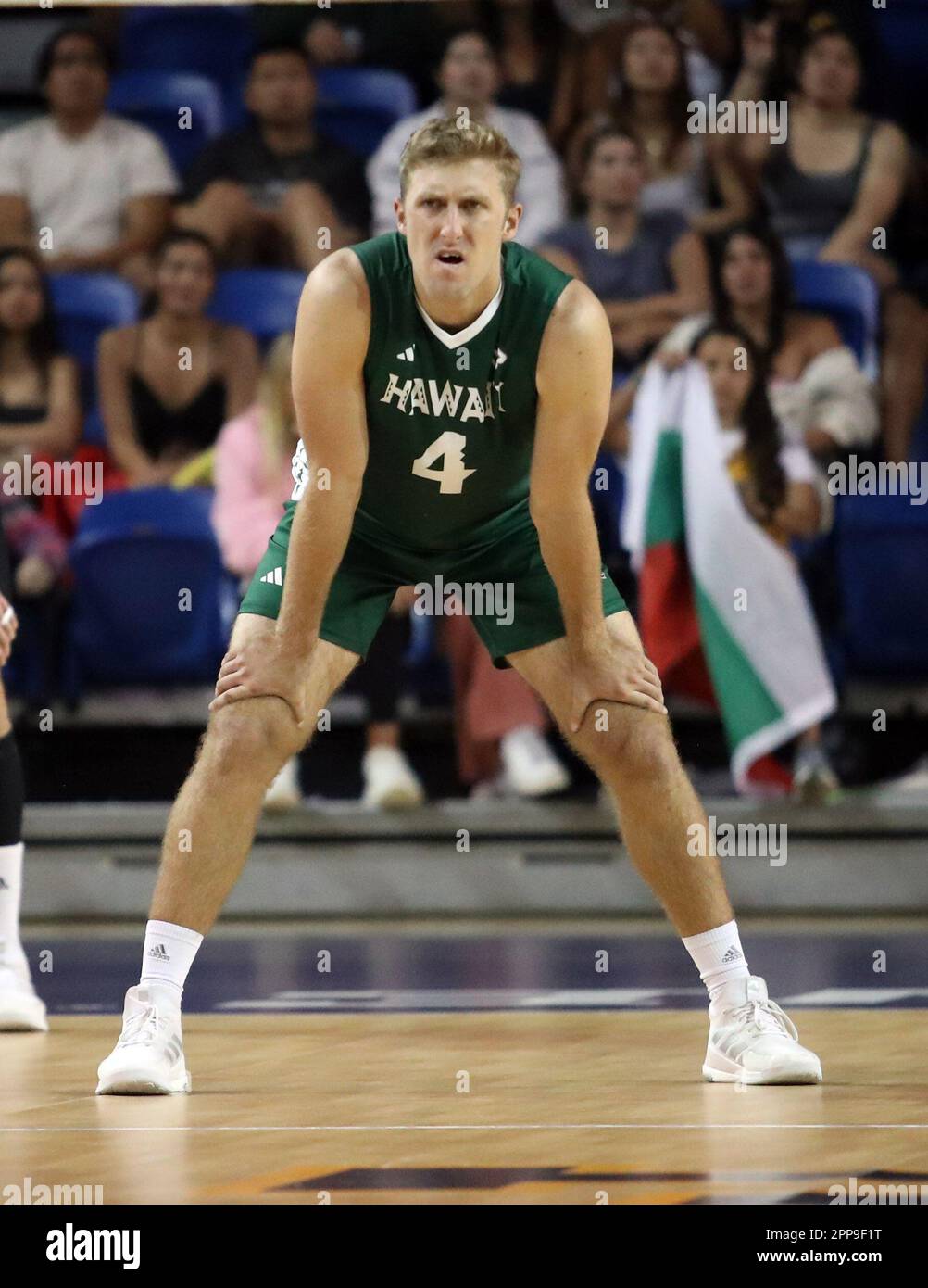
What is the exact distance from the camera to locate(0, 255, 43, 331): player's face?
8922 mm

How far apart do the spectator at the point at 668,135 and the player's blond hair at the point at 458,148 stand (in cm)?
468

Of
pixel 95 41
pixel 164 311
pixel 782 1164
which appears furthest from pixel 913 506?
pixel 782 1164

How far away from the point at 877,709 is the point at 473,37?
308 cm

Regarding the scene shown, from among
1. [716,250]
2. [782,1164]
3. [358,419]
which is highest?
[716,250]

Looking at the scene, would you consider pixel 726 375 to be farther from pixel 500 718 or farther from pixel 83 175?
pixel 83 175

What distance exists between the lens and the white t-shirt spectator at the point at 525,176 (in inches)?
353

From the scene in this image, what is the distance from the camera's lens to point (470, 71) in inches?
357

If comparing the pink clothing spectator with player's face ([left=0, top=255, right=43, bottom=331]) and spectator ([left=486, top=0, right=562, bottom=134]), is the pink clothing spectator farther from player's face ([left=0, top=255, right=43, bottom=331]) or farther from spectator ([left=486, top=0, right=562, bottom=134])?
spectator ([left=486, top=0, right=562, bottom=134])

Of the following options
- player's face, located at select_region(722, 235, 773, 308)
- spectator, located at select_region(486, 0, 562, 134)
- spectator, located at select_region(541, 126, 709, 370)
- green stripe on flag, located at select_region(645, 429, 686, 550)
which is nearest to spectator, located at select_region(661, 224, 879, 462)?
player's face, located at select_region(722, 235, 773, 308)

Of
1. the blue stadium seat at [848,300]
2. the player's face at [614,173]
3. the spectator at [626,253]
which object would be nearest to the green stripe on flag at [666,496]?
the spectator at [626,253]

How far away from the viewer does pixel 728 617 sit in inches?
319

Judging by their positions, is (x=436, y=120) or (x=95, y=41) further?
(x=95, y=41)

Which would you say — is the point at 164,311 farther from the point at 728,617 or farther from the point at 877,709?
the point at 877,709

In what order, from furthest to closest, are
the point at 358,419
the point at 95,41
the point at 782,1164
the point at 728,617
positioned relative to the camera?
the point at 95,41 → the point at 728,617 → the point at 358,419 → the point at 782,1164
